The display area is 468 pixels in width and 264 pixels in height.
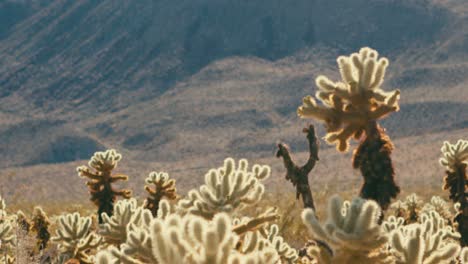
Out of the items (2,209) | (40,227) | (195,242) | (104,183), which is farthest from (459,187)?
(40,227)

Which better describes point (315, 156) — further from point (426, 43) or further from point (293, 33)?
point (293, 33)

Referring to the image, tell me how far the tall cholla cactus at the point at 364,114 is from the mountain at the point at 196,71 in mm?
84607

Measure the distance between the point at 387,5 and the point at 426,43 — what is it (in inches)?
790

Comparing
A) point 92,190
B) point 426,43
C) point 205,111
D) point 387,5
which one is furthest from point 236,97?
point 92,190

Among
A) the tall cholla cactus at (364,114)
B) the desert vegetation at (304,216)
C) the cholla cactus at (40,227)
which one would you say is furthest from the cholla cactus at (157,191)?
the tall cholla cactus at (364,114)

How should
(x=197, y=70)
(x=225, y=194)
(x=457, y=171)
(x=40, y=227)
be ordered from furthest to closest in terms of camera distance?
(x=197, y=70) → (x=40, y=227) → (x=457, y=171) → (x=225, y=194)

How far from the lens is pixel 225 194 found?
10.9 feet

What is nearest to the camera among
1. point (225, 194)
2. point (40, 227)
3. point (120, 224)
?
point (225, 194)

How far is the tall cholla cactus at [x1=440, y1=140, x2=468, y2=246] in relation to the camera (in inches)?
246

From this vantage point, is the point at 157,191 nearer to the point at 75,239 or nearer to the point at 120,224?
the point at 75,239

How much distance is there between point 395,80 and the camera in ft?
392

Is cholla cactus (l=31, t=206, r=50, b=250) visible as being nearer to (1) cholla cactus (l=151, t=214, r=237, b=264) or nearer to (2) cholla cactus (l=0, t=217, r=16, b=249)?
(2) cholla cactus (l=0, t=217, r=16, b=249)

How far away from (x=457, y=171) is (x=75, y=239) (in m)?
3.01

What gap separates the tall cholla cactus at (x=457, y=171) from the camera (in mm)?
6254
